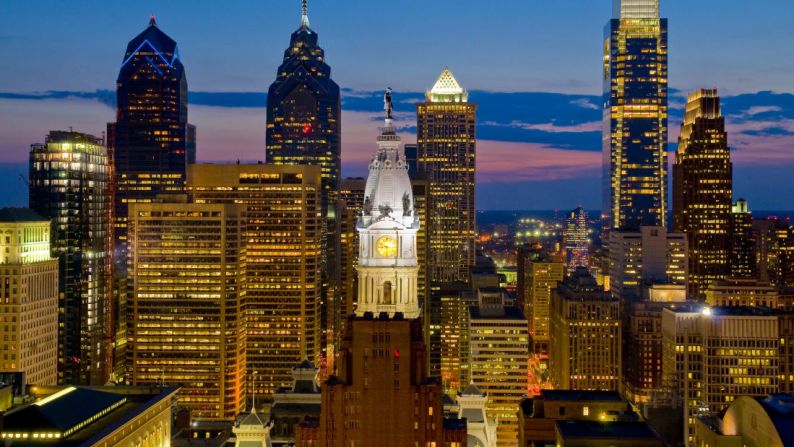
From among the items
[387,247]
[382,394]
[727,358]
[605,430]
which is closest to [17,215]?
[387,247]

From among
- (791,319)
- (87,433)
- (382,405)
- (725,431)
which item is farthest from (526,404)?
(791,319)

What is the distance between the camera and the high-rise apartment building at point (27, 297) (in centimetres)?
17149

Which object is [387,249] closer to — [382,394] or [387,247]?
[387,247]

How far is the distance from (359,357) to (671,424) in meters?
81.0

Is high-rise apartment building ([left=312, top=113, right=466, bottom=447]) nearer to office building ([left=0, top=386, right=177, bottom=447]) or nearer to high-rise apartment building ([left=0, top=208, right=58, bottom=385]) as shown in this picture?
office building ([left=0, top=386, right=177, bottom=447])

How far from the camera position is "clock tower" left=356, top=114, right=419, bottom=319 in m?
122

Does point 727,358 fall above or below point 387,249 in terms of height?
below

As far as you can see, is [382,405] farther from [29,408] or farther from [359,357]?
[29,408]

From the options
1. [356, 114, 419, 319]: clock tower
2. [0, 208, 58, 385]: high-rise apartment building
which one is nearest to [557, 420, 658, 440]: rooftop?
[356, 114, 419, 319]: clock tower

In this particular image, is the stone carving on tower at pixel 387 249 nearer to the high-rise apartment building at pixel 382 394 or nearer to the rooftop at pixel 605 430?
the high-rise apartment building at pixel 382 394

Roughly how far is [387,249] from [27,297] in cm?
8278

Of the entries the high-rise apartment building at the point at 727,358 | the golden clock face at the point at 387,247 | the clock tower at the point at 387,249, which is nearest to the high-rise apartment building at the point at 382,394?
the clock tower at the point at 387,249

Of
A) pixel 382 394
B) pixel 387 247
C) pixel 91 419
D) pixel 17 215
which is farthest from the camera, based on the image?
pixel 17 215

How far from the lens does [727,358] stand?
193375 millimetres
